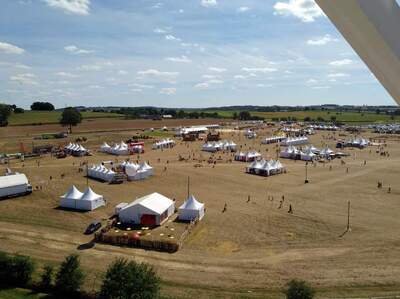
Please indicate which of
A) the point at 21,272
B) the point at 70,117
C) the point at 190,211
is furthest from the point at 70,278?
the point at 70,117

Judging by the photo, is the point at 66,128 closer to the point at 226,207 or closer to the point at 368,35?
the point at 226,207

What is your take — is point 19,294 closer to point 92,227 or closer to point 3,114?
point 92,227

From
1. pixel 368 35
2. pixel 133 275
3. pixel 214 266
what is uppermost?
pixel 368 35

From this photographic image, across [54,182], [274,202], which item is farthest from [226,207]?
[54,182]

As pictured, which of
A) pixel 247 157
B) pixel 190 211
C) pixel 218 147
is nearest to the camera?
pixel 190 211

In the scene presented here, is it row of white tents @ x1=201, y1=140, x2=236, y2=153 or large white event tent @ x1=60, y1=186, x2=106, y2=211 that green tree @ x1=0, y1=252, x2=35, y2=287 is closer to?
large white event tent @ x1=60, y1=186, x2=106, y2=211

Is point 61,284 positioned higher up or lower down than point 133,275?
lower down
